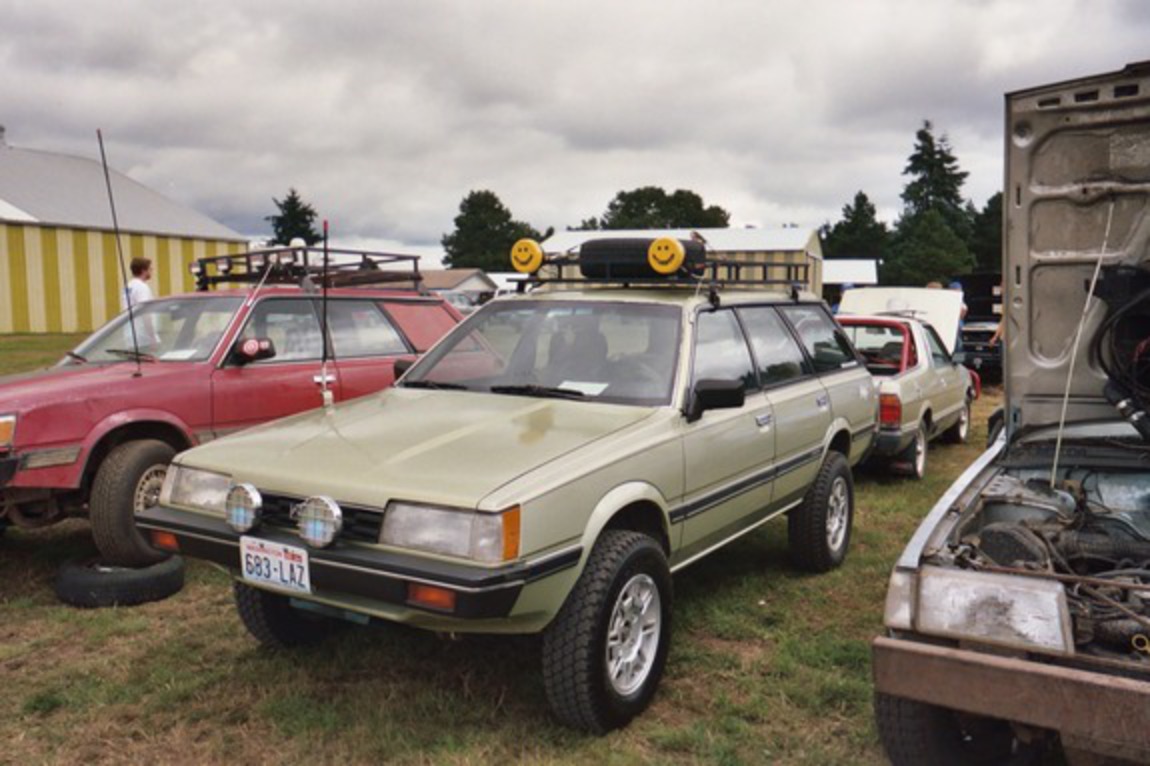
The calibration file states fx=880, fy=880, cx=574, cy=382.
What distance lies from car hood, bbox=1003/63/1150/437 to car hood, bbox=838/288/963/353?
7.34 m

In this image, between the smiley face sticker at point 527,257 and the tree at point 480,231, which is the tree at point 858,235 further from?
→ the smiley face sticker at point 527,257

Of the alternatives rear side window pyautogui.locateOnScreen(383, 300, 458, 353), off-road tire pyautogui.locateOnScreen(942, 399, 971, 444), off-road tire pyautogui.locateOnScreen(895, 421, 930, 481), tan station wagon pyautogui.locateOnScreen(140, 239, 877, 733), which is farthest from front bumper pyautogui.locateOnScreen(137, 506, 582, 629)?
off-road tire pyautogui.locateOnScreen(942, 399, 971, 444)

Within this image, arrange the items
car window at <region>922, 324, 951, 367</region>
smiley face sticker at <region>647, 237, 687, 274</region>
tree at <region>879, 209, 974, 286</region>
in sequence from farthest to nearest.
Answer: tree at <region>879, 209, 974, 286</region> < car window at <region>922, 324, 951, 367</region> < smiley face sticker at <region>647, 237, 687, 274</region>

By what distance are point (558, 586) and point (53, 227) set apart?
32.7 meters

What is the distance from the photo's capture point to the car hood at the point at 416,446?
3010 millimetres

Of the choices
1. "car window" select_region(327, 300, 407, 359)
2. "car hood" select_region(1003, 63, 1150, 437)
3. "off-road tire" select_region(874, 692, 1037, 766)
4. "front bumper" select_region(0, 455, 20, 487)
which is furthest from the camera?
"car window" select_region(327, 300, 407, 359)

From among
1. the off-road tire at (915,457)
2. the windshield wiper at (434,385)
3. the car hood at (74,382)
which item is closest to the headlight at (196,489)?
the windshield wiper at (434,385)

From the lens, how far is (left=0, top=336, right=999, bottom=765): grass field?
3197mm

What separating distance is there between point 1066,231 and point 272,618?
13.3 feet

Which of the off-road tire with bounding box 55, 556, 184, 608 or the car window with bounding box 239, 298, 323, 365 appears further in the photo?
the car window with bounding box 239, 298, 323, 365

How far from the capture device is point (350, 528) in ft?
9.91

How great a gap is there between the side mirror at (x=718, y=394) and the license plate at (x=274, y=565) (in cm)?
168

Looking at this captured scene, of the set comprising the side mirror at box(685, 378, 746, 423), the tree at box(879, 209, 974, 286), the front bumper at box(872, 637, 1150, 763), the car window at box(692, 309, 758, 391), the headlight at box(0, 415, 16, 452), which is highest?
the tree at box(879, 209, 974, 286)

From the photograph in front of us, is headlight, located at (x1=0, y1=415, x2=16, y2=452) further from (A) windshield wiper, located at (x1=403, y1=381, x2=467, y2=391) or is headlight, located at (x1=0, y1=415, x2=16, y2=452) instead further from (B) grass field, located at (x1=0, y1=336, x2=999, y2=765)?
(A) windshield wiper, located at (x1=403, y1=381, x2=467, y2=391)
